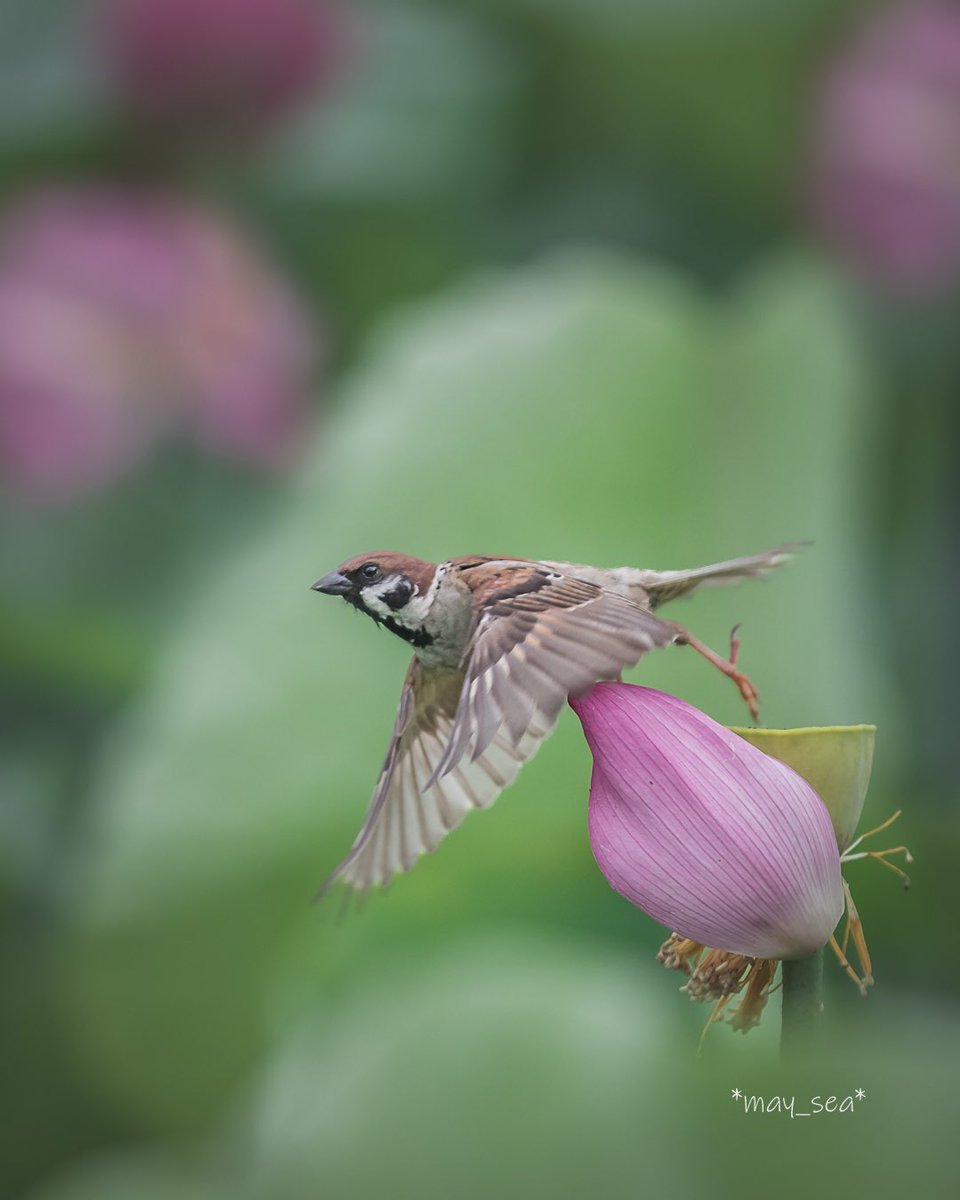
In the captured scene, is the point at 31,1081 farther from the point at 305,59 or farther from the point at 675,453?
the point at 305,59

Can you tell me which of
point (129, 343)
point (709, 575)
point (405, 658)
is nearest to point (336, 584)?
point (709, 575)

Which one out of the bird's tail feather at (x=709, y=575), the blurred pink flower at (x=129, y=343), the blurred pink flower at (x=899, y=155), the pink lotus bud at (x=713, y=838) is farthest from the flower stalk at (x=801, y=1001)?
the blurred pink flower at (x=899, y=155)

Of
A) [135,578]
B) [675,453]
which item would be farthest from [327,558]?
[135,578]

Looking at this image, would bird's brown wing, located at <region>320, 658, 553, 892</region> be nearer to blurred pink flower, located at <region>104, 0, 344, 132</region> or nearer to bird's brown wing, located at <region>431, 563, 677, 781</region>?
bird's brown wing, located at <region>431, 563, 677, 781</region>

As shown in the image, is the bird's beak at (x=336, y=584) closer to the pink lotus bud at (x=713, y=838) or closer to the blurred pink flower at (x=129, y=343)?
the pink lotus bud at (x=713, y=838)

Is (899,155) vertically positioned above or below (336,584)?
above

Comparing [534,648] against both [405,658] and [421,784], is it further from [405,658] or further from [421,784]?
[405,658]

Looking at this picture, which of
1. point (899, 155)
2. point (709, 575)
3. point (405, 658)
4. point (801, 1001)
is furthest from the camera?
point (899, 155)
